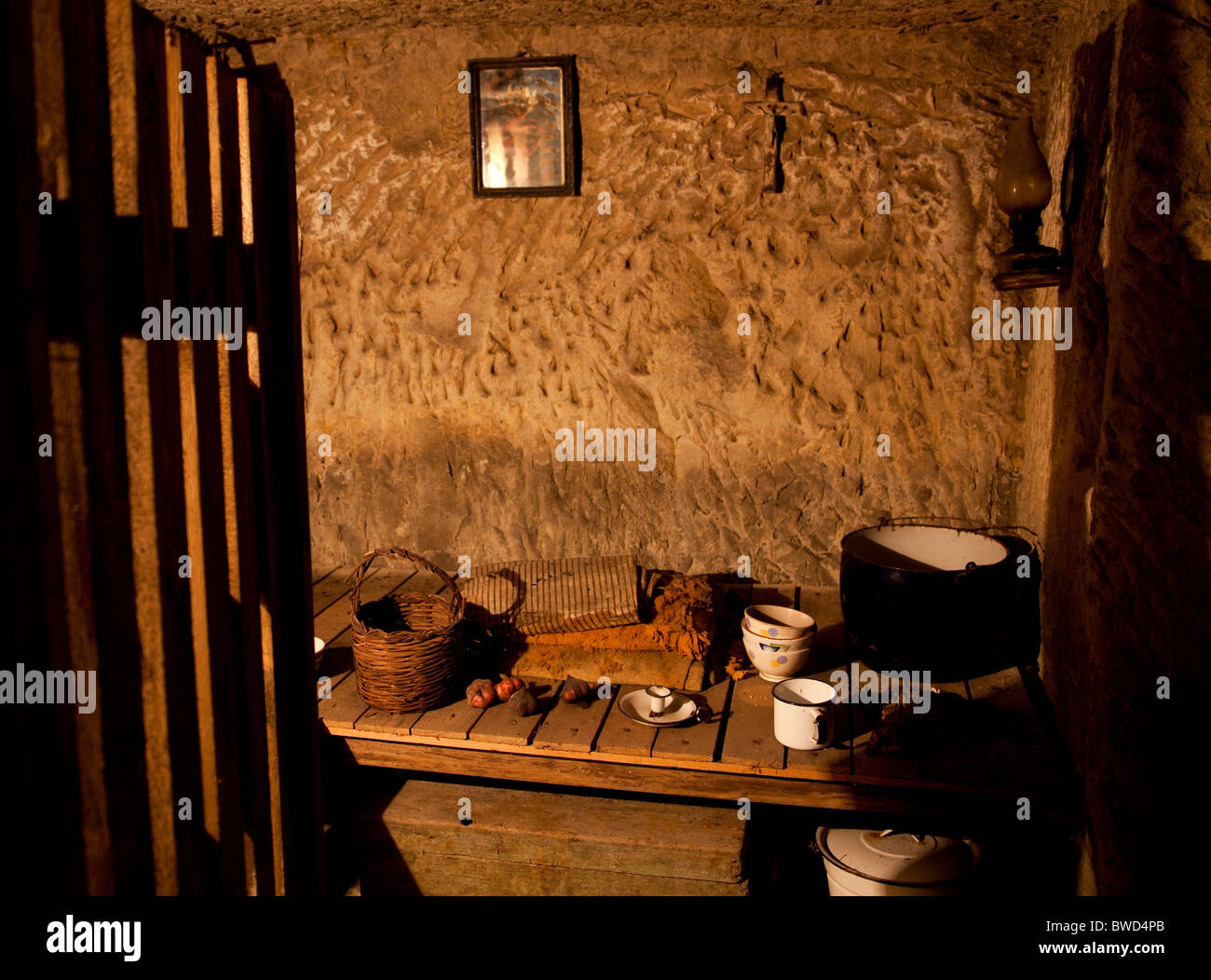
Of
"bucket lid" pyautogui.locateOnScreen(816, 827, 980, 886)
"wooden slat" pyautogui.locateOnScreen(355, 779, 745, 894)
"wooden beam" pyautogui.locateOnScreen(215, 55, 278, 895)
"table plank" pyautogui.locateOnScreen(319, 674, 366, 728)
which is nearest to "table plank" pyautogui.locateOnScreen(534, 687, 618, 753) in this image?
"wooden slat" pyautogui.locateOnScreen(355, 779, 745, 894)

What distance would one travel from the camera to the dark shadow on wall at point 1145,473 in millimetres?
2061

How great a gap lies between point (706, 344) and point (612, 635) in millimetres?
1467

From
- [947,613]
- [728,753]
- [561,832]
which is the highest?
[947,613]

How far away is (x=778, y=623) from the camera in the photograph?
3.32 m

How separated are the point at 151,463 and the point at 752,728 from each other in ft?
6.85

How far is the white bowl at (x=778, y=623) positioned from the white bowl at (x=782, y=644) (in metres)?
0.01

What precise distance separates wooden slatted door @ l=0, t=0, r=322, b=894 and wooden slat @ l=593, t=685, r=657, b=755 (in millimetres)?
1099

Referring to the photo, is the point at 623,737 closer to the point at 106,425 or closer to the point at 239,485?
the point at 239,485

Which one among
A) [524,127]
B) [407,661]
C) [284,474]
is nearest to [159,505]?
[284,474]

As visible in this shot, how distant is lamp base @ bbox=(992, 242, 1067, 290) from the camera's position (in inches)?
119

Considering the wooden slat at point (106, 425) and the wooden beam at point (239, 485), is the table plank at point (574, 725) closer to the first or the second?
the wooden beam at point (239, 485)

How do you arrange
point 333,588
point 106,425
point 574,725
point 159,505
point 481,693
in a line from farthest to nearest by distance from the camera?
point 333,588, point 481,693, point 574,725, point 159,505, point 106,425
